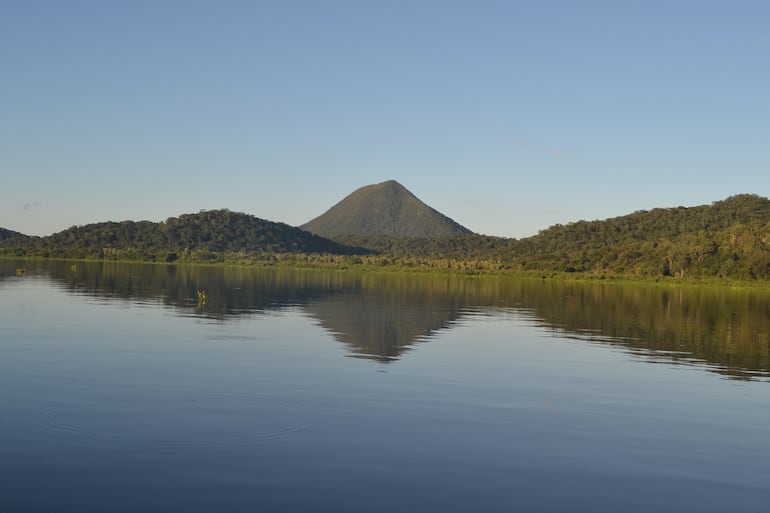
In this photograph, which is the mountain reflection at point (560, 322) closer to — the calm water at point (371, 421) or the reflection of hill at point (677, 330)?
the reflection of hill at point (677, 330)

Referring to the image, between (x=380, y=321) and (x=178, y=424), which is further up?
(x=380, y=321)

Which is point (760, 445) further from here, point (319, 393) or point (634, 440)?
point (319, 393)

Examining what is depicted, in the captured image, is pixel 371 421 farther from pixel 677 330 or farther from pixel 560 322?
pixel 560 322

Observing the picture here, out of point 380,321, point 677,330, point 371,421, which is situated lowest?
point 371,421

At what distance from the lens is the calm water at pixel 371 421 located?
54.6 ft

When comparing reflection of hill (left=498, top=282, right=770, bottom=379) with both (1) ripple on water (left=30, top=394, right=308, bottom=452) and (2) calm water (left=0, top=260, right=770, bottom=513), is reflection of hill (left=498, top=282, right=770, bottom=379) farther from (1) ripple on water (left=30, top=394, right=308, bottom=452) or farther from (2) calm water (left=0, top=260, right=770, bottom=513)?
(1) ripple on water (left=30, top=394, right=308, bottom=452)

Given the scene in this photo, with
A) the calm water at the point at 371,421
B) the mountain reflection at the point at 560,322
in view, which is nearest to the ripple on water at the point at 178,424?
the calm water at the point at 371,421

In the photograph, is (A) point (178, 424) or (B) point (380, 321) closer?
(A) point (178, 424)

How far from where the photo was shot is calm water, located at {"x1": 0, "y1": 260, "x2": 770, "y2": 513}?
54.6 ft

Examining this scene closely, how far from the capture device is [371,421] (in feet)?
77.5

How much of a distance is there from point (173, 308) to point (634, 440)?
165ft

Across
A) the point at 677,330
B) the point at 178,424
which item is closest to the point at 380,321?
the point at 677,330

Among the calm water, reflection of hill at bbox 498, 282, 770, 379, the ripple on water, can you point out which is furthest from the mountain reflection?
the ripple on water

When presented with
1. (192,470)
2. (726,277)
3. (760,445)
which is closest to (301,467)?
(192,470)
